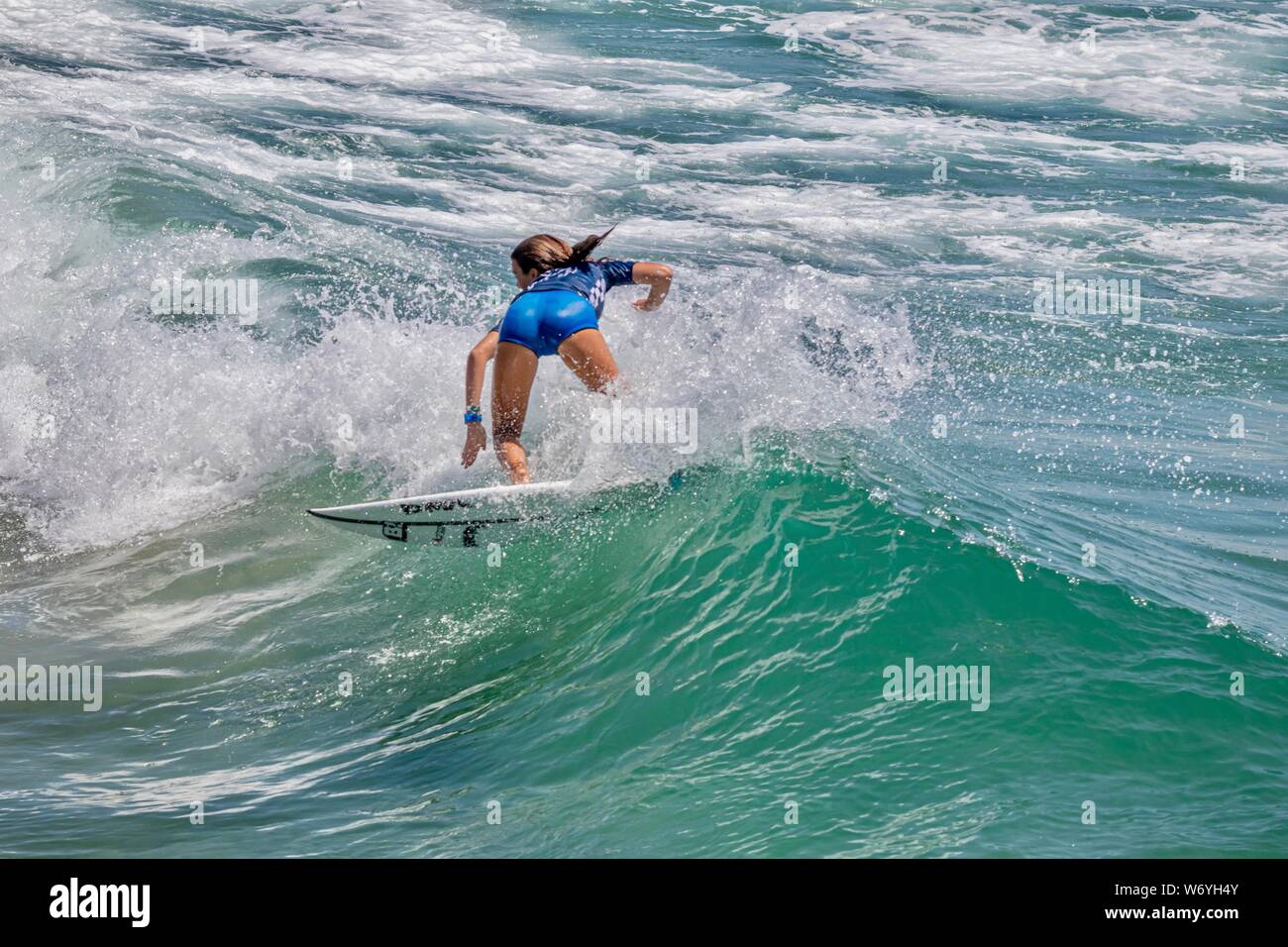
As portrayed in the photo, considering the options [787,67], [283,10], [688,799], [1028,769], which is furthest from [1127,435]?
[283,10]

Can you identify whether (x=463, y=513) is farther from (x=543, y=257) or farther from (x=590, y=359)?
(x=543, y=257)

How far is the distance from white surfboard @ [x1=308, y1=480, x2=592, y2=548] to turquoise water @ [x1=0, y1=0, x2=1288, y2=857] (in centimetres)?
23

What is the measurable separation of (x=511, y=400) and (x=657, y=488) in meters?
1.04

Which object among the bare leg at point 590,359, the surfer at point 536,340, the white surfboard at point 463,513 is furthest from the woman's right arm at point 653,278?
the white surfboard at point 463,513

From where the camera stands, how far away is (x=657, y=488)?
7.81 metres

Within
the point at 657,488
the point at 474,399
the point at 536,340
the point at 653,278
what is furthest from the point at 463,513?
the point at 653,278

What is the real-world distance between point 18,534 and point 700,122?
12.1 m

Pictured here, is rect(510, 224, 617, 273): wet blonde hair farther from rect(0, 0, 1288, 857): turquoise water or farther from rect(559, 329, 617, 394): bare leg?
rect(0, 0, 1288, 857): turquoise water

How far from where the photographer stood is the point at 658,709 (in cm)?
620

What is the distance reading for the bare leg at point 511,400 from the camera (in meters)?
7.35

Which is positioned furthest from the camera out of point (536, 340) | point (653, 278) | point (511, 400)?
point (653, 278)

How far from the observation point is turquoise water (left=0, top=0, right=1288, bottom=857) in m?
5.49
